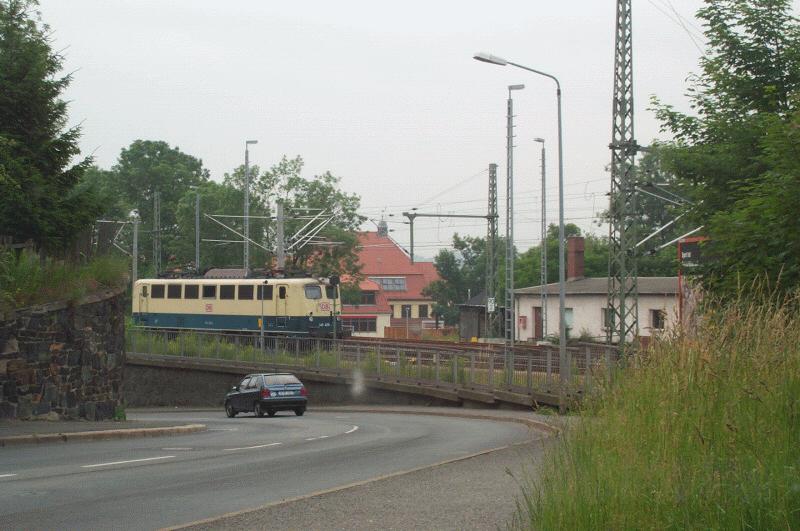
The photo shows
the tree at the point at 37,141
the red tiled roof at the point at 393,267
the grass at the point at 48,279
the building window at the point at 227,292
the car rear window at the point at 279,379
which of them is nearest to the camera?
the grass at the point at 48,279

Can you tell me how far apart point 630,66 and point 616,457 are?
23.6 m

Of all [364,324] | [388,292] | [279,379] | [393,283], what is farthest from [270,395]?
[393,283]

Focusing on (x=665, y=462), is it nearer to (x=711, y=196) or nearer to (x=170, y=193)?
(x=711, y=196)

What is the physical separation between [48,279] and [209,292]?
31.4 metres

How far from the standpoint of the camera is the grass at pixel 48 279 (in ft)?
69.4

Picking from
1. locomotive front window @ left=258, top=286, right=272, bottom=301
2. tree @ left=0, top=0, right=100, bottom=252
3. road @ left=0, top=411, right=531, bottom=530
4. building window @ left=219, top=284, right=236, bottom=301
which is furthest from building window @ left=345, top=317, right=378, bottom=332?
road @ left=0, top=411, right=531, bottom=530

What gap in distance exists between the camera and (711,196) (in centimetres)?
2433

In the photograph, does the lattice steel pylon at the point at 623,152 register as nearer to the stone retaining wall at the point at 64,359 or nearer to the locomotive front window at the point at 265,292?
the stone retaining wall at the point at 64,359

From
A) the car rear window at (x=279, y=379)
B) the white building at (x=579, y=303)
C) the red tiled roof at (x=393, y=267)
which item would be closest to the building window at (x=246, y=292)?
the white building at (x=579, y=303)

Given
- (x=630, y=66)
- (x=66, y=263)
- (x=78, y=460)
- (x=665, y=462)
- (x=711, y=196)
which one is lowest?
(x=78, y=460)

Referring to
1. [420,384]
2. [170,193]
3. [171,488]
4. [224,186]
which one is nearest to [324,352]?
[420,384]

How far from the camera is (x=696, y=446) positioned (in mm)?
7391

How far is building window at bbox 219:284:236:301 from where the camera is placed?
5275 centimetres

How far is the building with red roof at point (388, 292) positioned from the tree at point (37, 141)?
274 ft
